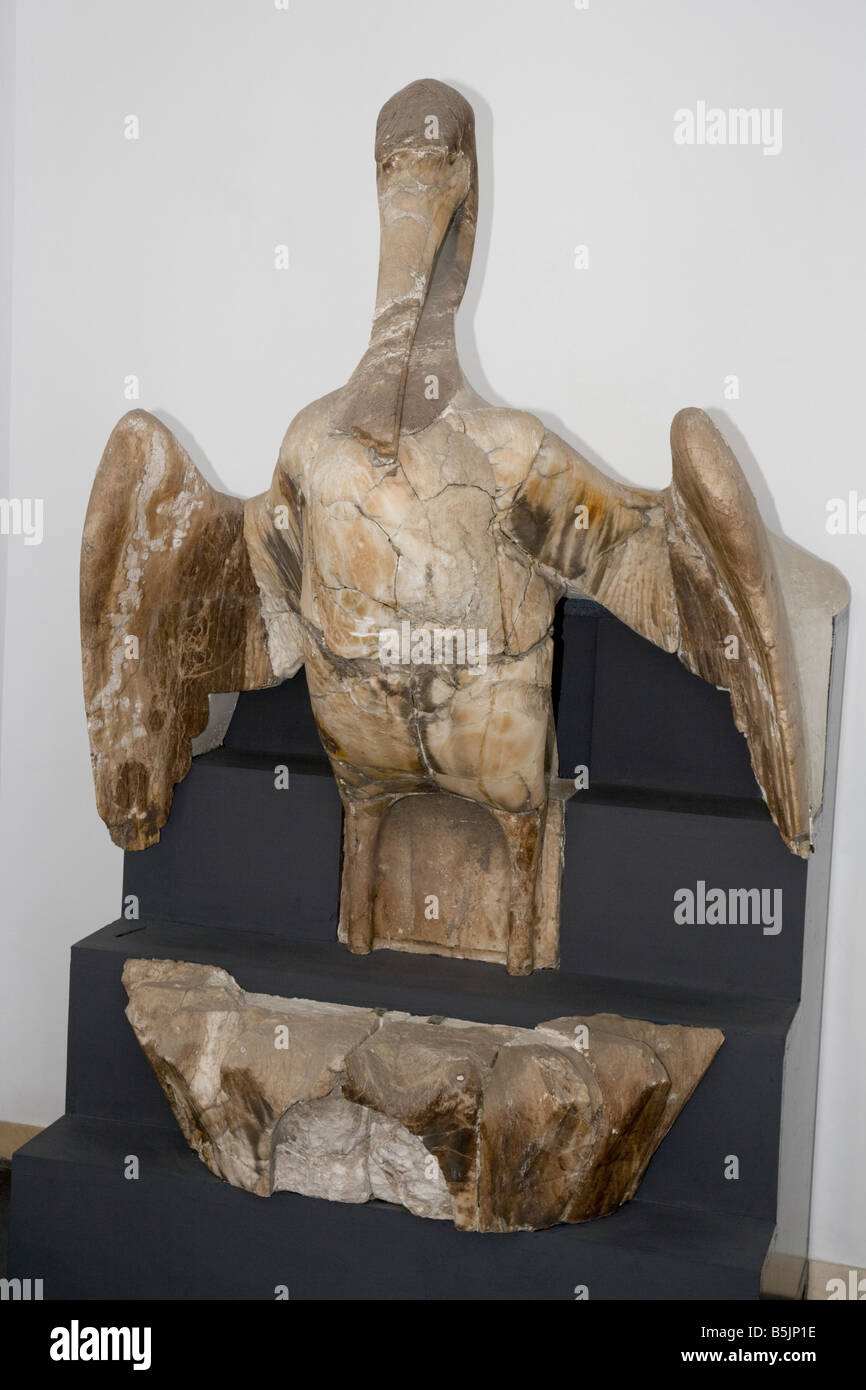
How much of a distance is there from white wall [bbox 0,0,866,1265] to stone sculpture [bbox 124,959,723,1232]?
3.27ft

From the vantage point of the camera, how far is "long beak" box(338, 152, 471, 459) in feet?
7.36

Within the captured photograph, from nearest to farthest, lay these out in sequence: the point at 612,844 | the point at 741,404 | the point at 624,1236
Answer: the point at 624,1236, the point at 612,844, the point at 741,404

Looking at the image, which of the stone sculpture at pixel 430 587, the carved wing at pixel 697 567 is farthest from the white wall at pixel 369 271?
the carved wing at pixel 697 567

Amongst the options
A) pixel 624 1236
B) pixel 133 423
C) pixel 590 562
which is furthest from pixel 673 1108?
pixel 133 423

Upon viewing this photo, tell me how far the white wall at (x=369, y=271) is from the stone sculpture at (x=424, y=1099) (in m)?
1.00

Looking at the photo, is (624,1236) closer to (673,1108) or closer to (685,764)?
(673,1108)

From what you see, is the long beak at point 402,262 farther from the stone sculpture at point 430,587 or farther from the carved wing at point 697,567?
the carved wing at point 697,567

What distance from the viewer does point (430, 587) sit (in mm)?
2223

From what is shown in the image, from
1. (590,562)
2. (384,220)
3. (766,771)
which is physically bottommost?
(766,771)

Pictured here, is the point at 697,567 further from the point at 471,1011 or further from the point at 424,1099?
the point at 424,1099

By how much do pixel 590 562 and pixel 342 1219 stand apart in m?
1.09

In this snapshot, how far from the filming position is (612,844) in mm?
2492

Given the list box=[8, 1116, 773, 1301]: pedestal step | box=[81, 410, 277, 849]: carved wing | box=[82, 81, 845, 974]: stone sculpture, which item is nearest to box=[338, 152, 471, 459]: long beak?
box=[82, 81, 845, 974]: stone sculpture

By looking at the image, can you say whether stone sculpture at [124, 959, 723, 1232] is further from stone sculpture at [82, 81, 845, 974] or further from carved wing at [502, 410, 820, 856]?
carved wing at [502, 410, 820, 856]
